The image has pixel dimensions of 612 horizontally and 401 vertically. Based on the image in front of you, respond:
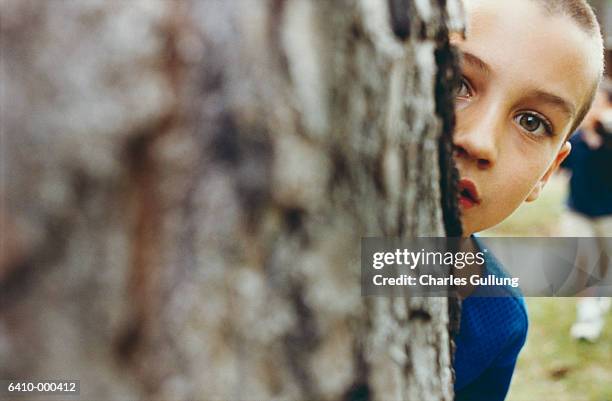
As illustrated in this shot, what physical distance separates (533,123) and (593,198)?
2145mm

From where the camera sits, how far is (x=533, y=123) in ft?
3.51

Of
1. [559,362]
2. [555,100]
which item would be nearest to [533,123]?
[555,100]

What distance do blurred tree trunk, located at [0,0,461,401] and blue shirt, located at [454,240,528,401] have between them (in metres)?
0.80

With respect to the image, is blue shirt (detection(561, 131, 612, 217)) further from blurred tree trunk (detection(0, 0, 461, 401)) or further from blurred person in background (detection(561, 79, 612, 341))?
blurred tree trunk (detection(0, 0, 461, 401))

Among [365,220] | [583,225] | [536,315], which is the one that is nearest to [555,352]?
[536,315]

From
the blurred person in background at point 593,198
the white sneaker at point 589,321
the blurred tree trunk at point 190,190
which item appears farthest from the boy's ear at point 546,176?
the white sneaker at point 589,321

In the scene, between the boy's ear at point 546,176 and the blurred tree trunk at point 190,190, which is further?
the boy's ear at point 546,176

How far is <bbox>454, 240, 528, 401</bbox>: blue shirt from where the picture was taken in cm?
124

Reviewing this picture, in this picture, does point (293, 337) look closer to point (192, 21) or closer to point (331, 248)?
point (331, 248)

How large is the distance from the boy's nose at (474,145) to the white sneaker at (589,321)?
2350 millimetres

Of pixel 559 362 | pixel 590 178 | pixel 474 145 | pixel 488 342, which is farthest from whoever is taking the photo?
pixel 590 178

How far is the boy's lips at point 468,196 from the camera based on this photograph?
1017 millimetres

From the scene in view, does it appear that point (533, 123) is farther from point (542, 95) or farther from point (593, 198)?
point (593, 198)

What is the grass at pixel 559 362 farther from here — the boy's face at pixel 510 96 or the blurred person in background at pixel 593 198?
the boy's face at pixel 510 96
